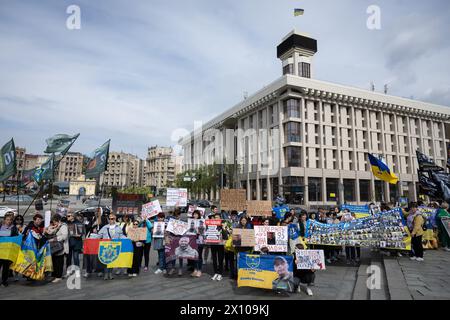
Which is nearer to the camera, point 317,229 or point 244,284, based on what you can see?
point 244,284

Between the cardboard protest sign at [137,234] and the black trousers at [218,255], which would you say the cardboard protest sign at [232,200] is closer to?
the black trousers at [218,255]

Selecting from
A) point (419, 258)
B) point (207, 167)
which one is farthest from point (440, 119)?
point (419, 258)

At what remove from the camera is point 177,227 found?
8375mm

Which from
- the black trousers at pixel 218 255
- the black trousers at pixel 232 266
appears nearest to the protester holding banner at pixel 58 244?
the black trousers at pixel 218 255

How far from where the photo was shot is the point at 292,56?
6253 centimetres

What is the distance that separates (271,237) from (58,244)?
19.5 feet

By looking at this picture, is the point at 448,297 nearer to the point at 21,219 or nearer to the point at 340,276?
the point at 340,276

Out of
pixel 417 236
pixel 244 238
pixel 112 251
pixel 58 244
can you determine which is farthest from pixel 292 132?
pixel 58 244

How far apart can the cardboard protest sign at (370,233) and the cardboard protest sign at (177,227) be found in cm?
420

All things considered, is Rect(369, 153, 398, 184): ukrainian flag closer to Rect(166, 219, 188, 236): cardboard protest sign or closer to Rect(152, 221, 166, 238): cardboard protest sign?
Rect(166, 219, 188, 236): cardboard protest sign

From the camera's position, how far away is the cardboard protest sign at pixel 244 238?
7324mm

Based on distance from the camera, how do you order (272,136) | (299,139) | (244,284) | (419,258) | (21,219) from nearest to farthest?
(244,284) → (21,219) → (419,258) → (299,139) → (272,136)

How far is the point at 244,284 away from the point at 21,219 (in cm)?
730

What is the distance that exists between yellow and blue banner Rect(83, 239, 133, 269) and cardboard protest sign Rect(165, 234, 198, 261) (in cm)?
107
